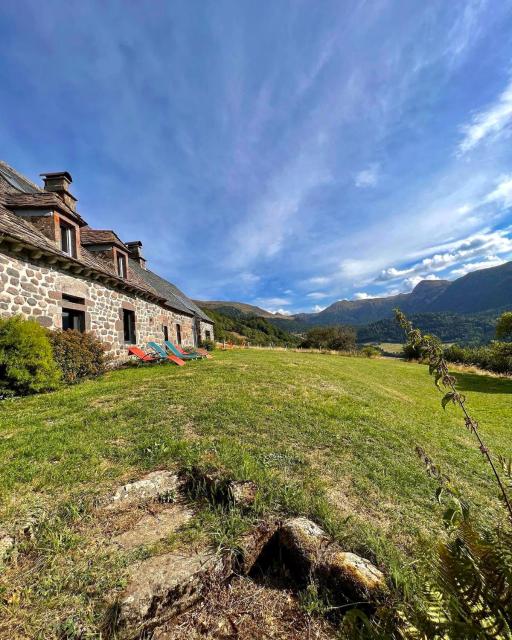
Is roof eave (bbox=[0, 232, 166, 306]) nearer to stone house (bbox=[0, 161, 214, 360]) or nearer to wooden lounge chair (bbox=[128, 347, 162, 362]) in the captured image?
stone house (bbox=[0, 161, 214, 360])

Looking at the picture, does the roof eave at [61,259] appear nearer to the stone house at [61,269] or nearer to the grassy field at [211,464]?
the stone house at [61,269]

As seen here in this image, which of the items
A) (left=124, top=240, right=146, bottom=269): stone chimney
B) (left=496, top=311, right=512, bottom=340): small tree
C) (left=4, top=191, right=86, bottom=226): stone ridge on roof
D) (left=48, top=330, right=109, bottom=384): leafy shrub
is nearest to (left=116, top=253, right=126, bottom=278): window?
(left=4, top=191, right=86, bottom=226): stone ridge on roof

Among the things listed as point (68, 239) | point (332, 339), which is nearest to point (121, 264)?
point (68, 239)

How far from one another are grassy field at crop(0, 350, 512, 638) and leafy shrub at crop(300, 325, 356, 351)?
29.4 m

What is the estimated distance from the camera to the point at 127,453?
340cm

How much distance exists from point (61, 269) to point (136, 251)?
12113 millimetres

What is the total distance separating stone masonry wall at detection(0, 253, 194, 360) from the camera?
6.94m

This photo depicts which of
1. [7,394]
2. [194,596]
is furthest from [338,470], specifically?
[7,394]

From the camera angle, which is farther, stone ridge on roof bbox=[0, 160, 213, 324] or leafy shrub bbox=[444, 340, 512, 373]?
leafy shrub bbox=[444, 340, 512, 373]

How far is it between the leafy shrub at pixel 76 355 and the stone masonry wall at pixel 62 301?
0.71 m

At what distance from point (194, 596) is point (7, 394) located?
648cm

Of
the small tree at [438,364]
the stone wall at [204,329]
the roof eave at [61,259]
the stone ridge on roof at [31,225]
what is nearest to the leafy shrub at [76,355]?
the roof eave at [61,259]

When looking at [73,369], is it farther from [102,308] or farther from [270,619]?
[270,619]

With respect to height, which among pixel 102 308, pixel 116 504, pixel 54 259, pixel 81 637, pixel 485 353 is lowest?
pixel 485 353
